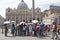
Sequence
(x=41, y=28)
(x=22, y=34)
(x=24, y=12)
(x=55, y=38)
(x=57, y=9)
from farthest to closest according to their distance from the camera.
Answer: (x=24, y=12) < (x=57, y=9) < (x=22, y=34) < (x=41, y=28) < (x=55, y=38)

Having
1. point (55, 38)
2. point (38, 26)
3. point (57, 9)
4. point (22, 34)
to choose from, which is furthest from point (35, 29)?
point (57, 9)

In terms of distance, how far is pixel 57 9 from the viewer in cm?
6531

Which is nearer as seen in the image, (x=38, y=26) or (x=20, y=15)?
(x=38, y=26)

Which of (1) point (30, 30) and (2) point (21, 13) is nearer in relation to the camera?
(1) point (30, 30)

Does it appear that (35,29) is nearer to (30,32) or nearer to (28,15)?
(30,32)

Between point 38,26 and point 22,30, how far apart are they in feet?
6.27

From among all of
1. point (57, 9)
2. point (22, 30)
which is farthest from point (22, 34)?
point (57, 9)

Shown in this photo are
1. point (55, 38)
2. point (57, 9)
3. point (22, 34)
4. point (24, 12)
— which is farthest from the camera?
point (24, 12)

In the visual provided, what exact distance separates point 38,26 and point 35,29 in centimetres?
47

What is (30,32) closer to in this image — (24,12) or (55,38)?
(55,38)

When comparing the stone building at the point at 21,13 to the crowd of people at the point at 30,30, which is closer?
the crowd of people at the point at 30,30

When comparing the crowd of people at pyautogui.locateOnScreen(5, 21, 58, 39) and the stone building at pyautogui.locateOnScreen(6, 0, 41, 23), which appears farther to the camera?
the stone building at pyautogui.locateOnScreen(6, 0, 41, 23)

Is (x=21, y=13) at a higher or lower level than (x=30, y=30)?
lower

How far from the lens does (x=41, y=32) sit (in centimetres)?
2209
